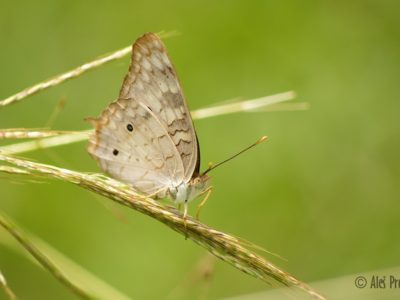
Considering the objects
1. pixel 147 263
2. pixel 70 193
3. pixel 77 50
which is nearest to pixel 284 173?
pixel 147 263

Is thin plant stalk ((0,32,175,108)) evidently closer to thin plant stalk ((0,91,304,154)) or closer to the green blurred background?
thin plant stalk ((0,91,304,154))

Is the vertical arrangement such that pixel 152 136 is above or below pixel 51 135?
above

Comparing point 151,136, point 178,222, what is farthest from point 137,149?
point 178,222

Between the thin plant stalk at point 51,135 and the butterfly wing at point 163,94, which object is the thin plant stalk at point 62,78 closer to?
the thin plant stalk at point 51,135

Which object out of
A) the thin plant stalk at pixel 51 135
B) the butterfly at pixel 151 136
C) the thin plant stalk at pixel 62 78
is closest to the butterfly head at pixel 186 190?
the butterfly at pixel 151 136

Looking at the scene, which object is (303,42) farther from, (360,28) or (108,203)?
(108,203)

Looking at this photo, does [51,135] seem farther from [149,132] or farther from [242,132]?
[242,132]
